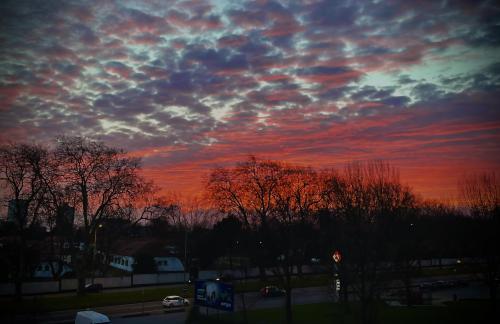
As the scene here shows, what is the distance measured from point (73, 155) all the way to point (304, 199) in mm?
32446

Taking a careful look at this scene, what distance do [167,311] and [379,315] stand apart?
20.5 meters

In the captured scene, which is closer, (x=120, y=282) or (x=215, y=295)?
(x=215, y=295)

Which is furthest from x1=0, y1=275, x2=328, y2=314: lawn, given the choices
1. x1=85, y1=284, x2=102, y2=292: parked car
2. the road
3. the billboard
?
the billboard

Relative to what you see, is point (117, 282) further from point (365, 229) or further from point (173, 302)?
point (365, 229)

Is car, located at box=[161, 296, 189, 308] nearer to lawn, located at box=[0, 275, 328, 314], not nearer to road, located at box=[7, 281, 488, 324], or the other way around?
road, located at box=[7, 281, 488, 324]

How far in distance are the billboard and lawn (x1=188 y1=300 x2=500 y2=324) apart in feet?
5.26

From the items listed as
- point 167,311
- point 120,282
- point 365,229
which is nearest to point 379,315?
point 365,229

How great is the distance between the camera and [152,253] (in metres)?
83.0

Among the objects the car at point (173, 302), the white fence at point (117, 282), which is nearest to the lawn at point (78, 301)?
the white fence at point (117, 282)

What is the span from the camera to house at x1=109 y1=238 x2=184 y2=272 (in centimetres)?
8394

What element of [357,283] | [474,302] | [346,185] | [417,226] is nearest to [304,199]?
[417,226]

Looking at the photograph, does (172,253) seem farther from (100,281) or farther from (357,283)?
(357,283)

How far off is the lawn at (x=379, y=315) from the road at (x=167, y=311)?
180 centimetres

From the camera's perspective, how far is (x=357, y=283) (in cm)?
2631
